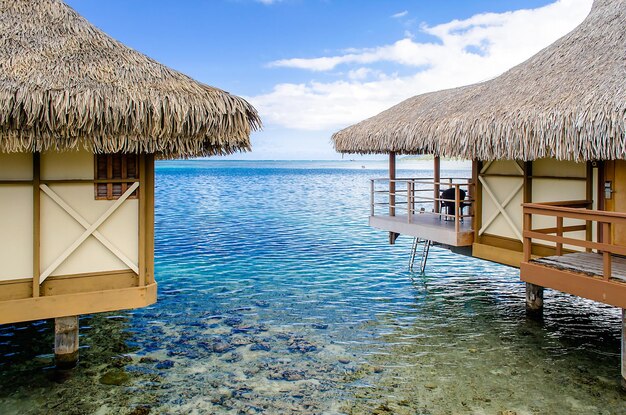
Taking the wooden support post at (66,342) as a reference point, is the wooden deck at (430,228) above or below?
above

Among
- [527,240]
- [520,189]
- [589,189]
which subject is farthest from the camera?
[520,189]

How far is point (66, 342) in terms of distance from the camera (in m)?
5.94

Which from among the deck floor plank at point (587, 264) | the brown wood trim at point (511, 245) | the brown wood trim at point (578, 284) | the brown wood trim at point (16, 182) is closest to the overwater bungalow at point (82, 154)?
the brown wood trim at point (16, 182)

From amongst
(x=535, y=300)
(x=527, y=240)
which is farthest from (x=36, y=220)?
(x=535, y=300)

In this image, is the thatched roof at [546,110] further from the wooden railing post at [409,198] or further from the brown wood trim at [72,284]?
the brown wood trim at [72,284]

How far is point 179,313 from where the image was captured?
29.0ft

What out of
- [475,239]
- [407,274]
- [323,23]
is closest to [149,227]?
[475,239]

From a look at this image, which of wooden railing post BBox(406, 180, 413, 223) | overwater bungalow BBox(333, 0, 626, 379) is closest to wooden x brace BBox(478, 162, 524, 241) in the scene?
overwater bungalow BBox(333, 0, 626, 379)

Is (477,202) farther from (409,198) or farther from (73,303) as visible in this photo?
(73,303)

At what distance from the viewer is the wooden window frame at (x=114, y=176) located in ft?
18.1

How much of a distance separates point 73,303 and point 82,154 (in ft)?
5.17

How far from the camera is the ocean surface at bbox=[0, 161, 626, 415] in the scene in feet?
18.4

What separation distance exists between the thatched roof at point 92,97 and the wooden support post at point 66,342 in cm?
202

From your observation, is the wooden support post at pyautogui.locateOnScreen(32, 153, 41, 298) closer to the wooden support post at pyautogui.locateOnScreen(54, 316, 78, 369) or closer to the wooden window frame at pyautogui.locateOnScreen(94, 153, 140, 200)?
the wooden window frame at pyautogui.locateOnScreen(94, 153, 140, 200)
